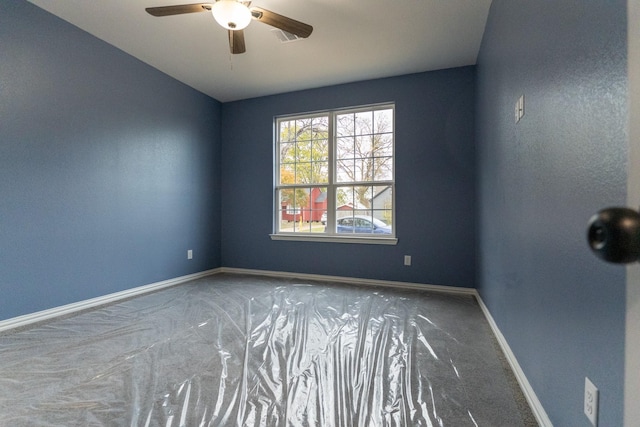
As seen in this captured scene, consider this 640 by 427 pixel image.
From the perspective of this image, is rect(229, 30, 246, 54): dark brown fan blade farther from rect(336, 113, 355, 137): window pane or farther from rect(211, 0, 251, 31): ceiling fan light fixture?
rect(336, 113, 355, 137): window pane

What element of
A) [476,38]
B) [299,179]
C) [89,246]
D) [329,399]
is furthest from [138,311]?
[476,38]

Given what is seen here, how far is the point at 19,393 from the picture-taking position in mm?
1468

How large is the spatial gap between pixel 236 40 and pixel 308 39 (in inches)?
32.2

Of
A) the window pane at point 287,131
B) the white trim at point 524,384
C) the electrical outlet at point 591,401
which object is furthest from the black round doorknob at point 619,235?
the window pane at point 287,131

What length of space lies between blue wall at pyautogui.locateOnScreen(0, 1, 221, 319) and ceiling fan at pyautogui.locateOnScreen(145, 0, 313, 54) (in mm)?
1245

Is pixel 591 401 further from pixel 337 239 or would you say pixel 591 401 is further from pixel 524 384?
pixel 337 239

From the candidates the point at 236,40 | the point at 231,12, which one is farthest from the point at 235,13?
the point at 236,40

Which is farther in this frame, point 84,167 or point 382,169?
point 382,169

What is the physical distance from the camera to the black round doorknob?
35cm

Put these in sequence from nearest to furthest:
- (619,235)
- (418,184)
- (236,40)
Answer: (619,235) < (236,40) < (418,184)

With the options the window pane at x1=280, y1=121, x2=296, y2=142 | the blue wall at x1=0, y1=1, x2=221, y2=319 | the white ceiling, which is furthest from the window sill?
the white ceiling

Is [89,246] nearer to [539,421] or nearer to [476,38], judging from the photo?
[539,421]

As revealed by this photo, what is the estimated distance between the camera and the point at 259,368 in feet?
5.65

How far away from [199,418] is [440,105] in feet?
11.8
